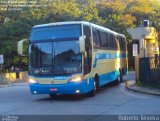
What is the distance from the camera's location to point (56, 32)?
18.9 meters

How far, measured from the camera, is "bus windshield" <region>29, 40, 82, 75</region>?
59.8ft

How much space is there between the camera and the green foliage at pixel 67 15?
157 ft

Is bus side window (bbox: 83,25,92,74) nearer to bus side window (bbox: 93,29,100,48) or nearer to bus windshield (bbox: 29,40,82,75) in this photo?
bus windshield (bbox: 29,40,82,75)

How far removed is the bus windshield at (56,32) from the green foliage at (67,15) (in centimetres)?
2743

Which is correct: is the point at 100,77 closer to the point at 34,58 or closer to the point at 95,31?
the point at 95,31

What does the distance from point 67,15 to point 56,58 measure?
Result: 3287cm

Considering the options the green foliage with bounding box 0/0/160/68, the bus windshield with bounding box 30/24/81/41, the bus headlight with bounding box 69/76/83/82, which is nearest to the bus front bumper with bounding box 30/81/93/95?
the bus headlight with bounding box 69/76/83/82

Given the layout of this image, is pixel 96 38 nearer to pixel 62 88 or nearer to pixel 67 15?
pixel 62 88

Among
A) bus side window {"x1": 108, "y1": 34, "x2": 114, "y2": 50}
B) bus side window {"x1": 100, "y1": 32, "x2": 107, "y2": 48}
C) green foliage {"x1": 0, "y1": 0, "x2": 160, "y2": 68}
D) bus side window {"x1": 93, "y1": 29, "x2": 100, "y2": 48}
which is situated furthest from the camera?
green foliage {"x1": 0, "y1": 0, "x2": 160, "y2": 68}

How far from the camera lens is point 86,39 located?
1922cm

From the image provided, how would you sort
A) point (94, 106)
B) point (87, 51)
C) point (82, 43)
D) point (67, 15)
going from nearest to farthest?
point (94, 106) < point (82, 43) < point (87, 51) < point (67, 15)

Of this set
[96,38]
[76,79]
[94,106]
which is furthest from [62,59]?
[96,38]

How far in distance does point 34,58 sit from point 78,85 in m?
2.34

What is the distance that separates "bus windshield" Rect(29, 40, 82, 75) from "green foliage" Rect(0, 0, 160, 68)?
27.9 meters
